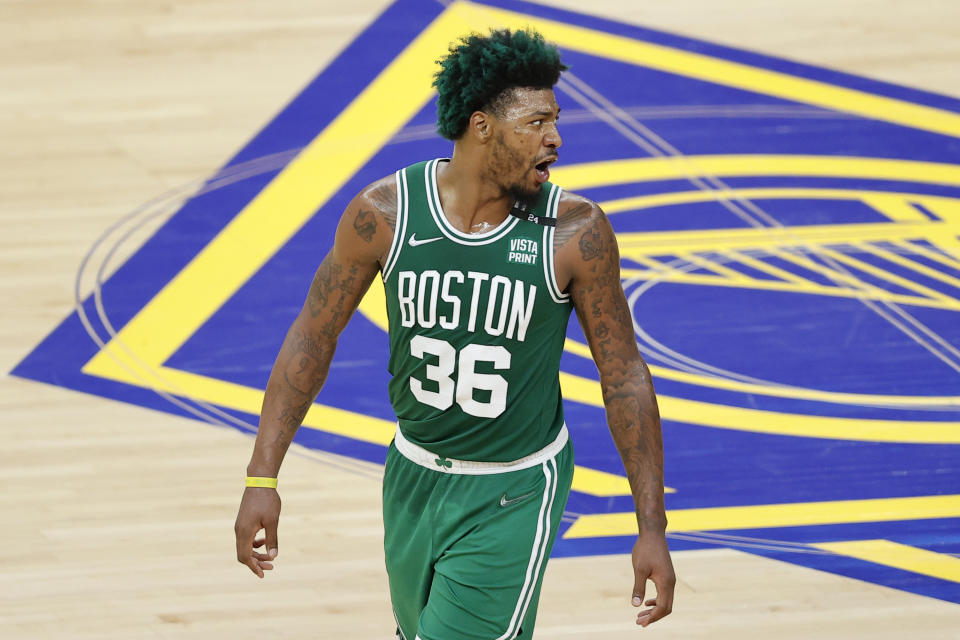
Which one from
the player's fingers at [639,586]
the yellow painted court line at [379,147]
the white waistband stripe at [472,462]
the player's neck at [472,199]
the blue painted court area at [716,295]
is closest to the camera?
the player's fingers at [639,586]

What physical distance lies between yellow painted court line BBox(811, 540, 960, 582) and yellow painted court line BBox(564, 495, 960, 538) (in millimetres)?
113

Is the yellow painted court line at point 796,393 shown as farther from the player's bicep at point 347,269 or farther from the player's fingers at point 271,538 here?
the player's fingers at point 271,538

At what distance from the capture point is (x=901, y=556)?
14.7ft

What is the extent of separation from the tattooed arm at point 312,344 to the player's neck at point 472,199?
0.12 meters

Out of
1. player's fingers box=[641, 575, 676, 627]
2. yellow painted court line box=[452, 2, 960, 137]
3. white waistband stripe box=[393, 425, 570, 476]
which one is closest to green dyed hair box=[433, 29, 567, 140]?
white waistband stripe box=[393, 425, 570, 476]

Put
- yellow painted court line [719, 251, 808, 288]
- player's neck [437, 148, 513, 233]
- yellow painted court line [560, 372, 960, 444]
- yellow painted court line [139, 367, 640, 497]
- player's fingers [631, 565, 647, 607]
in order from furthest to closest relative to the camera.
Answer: yellow painted court line [719, 251, 808, 288] → yellow painted court line [560, 372, 960, 444] → yellow painted court line [139, 367, 640, 497] → player's neck [437, 148, 513, 233] → player's fingers [631, 565, 647, 607]

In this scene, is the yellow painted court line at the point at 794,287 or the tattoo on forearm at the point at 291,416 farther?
the yellow painted court line at the point at 794,287

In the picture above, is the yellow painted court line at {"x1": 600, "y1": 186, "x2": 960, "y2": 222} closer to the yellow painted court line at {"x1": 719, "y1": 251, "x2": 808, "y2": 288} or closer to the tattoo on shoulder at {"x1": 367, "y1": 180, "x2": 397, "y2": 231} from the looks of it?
the yellow painted court line at {"x1": 719, "y1": 251, "x2": 808, "y2": 288}

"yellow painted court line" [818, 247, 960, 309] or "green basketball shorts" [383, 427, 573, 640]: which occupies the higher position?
"yellow painted court line" [818, 247, 960, 309]

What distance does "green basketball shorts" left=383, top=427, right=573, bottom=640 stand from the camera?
3.04 m

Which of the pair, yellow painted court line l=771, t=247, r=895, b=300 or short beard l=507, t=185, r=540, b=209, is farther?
yellow painted court line l=771, t=247, r=895, b=300

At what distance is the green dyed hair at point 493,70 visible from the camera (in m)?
2.91

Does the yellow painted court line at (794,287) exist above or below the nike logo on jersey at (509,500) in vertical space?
above

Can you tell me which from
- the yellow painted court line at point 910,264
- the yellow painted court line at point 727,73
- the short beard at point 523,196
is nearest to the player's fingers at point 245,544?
the short beard at point 523,196
